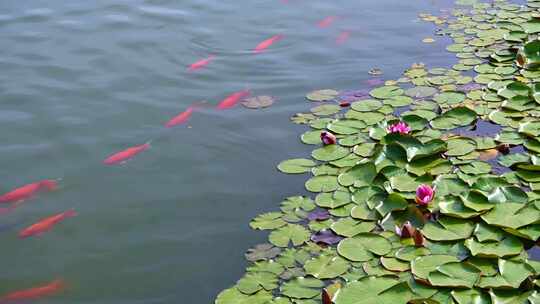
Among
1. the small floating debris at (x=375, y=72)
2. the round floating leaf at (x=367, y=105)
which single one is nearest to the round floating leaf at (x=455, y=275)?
the round floating leaf at (x=367, y=105)

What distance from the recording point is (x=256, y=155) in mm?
3428

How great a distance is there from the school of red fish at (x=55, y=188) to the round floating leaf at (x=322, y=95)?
1.23 ft

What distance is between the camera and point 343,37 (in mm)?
4625

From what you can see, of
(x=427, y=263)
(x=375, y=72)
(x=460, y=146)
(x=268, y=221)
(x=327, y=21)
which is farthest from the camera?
(x=327, y=21)

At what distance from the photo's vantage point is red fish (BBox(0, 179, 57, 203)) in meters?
3.13

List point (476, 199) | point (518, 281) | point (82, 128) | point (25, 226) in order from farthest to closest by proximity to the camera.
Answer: point (82, 128) → point (25, 226) → point (476, 199) → point (518, 281)

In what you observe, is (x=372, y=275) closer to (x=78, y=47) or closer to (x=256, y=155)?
(x=256, y=155)

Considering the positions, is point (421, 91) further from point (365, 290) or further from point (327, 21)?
point (365, 290)

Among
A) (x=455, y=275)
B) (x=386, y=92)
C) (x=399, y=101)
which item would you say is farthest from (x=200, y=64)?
(x=455, y=275)

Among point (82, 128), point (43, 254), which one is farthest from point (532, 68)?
point (43, 254)

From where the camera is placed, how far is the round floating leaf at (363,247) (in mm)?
2574

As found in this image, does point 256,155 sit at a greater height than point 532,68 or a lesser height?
lesser

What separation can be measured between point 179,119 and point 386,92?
1.17 m

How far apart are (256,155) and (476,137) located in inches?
42.9
